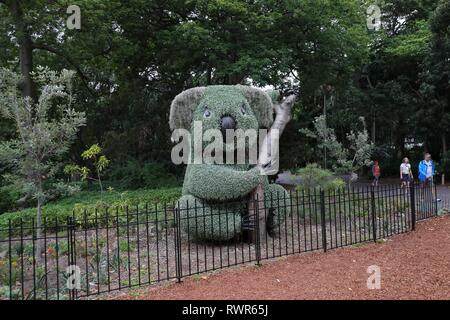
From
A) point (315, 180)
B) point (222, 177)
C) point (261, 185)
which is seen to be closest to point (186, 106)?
point (222, 177)

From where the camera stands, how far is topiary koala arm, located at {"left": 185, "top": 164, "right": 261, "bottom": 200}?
26.3 ft

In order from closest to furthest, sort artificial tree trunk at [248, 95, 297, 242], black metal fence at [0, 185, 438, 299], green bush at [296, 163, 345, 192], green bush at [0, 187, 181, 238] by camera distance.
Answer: black metal fence at [0, 185, 438, 299]
artificial tree trunk at [248, 95, 297, 242]
green bush at [0, 187, 181, 238]
green bush at [296, 163, 345, 192]

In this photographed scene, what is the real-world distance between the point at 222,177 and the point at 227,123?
3.55ft

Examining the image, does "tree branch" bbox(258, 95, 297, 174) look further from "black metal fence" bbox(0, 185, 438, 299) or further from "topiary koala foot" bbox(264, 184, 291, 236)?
"black metal fence" bbox(0, 185, 438, 299)

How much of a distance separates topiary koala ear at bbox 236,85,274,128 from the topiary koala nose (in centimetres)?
96

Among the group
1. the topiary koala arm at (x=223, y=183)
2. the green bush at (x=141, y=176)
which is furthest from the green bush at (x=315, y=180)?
the green bush at (x=141, y=176)

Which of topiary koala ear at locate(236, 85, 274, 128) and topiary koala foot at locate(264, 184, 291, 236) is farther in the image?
topiary koala ear at locate(236, 85, 274, 128)

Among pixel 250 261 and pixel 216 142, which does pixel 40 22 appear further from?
pixel 250 261

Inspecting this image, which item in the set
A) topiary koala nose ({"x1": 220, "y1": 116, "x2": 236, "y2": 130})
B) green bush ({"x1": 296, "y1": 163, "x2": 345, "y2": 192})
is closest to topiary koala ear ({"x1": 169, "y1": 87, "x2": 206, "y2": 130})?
topiary koala nose ({"x1": 220, "y1": 116, "x2": 236, "y2": 130})

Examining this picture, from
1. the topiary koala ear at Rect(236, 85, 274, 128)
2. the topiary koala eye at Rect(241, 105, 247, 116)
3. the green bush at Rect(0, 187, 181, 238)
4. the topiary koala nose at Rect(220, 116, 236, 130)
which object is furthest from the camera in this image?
the green bush at Rect(0, 187, 181, 238)

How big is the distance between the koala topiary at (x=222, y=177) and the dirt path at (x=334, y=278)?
1.31 metres

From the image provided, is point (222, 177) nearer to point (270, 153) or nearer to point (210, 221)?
point (210, 221)

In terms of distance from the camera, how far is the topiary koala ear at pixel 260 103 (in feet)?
30.2

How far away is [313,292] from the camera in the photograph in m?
5.39
